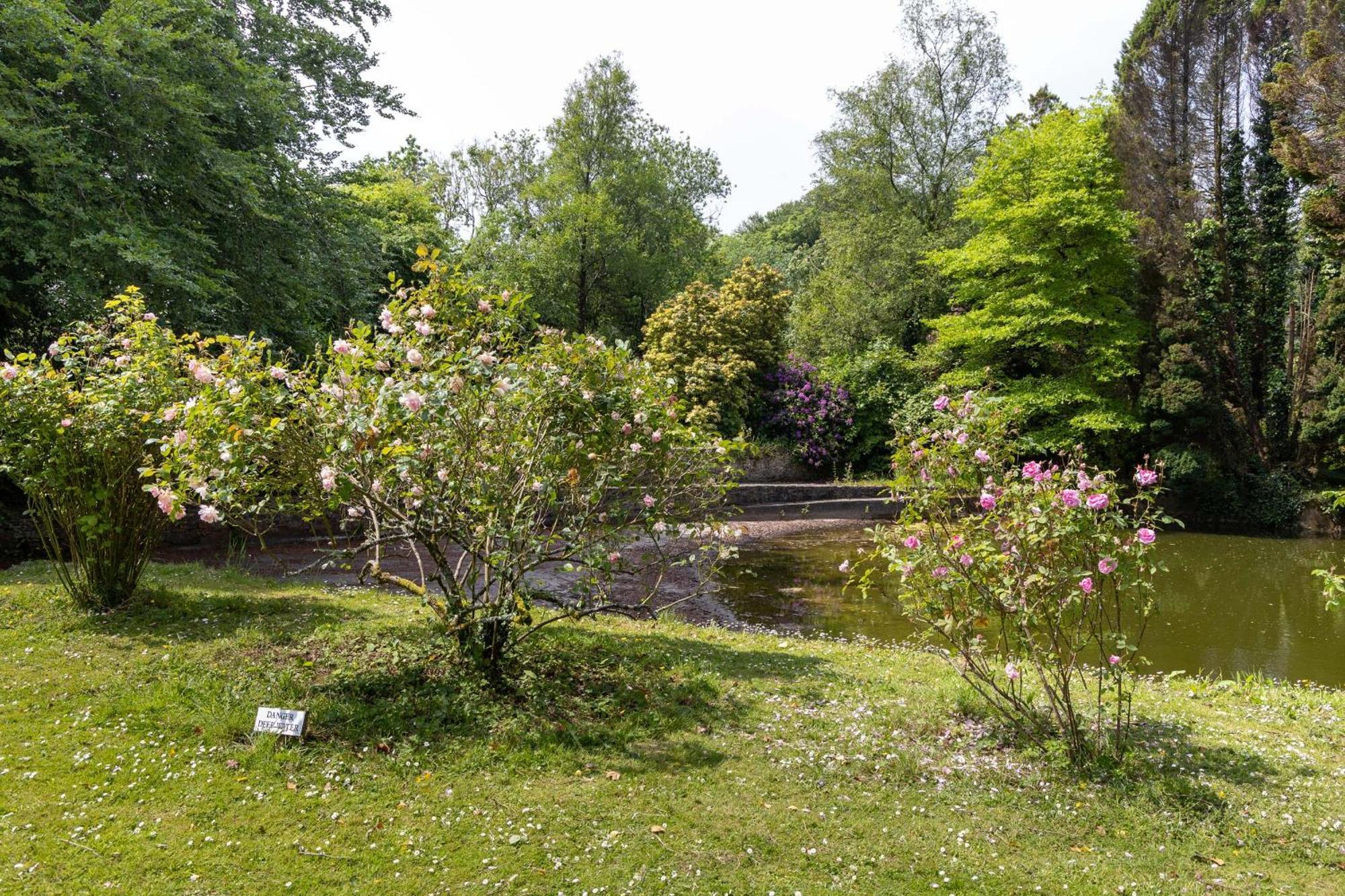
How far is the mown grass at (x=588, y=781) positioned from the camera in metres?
3.29

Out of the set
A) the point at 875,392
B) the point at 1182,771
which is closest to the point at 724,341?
the point at 875,392

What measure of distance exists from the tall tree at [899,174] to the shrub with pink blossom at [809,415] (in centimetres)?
278

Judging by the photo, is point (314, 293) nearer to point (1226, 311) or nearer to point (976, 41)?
point (1226, 311)

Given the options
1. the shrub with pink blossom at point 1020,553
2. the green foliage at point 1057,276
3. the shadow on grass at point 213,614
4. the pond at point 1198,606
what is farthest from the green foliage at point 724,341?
the shrub with pink blossom at point 1020,553

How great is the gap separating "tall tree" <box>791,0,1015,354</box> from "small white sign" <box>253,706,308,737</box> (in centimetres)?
2221

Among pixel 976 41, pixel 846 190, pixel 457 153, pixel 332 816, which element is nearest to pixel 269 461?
pixel 332 816

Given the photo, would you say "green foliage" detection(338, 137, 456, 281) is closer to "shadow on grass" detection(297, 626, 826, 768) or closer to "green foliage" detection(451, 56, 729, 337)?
"green foliage" detection(451, 56, 729, 337)

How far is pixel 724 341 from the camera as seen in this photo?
21.8m

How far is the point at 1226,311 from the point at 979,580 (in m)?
20.0

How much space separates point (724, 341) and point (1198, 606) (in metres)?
13.3

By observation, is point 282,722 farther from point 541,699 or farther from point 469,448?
point 469,448

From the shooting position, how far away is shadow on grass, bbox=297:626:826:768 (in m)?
4.47

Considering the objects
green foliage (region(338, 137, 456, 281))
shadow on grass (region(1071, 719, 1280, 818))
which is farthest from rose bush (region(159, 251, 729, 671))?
green foliage (region(338, 137, 456, 281))

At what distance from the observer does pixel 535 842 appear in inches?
137
